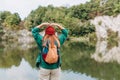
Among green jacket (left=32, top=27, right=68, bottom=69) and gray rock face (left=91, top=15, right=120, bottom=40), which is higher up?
green jacket (left=32, top=27, right=68, bottom=69)

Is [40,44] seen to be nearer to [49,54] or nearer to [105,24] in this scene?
[49,54]

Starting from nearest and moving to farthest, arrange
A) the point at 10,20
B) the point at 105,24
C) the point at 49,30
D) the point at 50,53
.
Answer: the point at 50,53, the point at 49,30, the point at 105,24, the point at 10,20

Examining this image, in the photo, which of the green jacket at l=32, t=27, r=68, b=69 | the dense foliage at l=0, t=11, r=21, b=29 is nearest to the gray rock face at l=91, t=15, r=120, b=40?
the dense foliage at l=0, t=11, r=21, b=29

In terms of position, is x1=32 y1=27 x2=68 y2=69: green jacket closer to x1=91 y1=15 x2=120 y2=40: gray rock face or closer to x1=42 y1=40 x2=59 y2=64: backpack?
x1=42 y1=40 x2=59 y2=64: backpack

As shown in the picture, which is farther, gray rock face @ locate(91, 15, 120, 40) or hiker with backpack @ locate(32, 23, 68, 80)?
gray rock face @ locate(91, 15, 120, 40)

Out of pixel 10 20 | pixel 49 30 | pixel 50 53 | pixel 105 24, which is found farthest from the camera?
pixel 10 20

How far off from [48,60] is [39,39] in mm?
465

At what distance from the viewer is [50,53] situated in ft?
24.9

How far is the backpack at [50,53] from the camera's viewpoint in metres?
7.57

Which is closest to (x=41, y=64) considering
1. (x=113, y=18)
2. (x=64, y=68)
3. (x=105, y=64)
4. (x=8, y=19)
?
(x=64, y=68)

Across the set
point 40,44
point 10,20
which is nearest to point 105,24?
point 10,20

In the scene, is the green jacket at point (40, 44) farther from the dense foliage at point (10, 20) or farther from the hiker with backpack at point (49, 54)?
the dense foliage at point (10, 20)

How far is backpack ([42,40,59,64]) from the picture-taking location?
24.8 ft

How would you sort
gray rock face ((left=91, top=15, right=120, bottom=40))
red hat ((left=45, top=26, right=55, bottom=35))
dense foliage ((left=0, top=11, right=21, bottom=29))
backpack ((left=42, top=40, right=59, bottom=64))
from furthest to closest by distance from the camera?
dense foliage ((left=0, top=11, right=21, bottom=29)) < gray rock face ((left=91, top=15, right=120, bottom=40)) < red hat ((left=45, top=26, right=55, bottom=35)) < backpack ((left=42, top=40, right=59, bottom=64))
